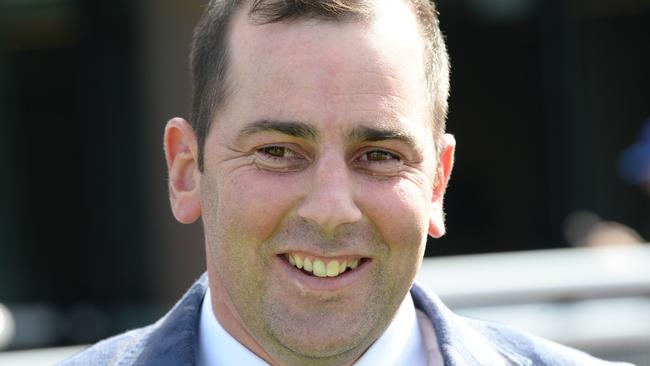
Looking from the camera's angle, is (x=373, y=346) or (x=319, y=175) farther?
(x=373, y=346)

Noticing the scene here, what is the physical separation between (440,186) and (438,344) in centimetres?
37

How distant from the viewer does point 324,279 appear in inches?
101

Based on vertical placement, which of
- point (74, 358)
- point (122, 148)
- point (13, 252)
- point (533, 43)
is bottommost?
point (13, 252)

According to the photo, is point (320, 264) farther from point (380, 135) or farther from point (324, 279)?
point (380, 135)

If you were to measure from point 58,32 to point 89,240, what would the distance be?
1.52m

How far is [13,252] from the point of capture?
30.0 feet

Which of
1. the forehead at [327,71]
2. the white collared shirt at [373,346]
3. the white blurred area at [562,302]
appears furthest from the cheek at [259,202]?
the white blurred area at [562,302]

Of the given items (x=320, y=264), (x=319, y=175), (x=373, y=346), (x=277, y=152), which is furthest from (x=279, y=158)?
(x=373, y=346)

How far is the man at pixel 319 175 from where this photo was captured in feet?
8.32

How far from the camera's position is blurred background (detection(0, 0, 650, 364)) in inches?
351

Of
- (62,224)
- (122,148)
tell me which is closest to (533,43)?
(122,148)

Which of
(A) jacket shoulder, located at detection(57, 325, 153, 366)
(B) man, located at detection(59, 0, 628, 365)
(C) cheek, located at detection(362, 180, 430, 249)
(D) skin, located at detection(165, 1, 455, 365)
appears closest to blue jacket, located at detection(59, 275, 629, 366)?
(A) jacket shoulder, located at detection(57, 325, 153, 366)

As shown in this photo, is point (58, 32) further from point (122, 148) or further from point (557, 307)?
point (557, 307)

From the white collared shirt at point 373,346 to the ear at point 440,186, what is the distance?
0.17 m
